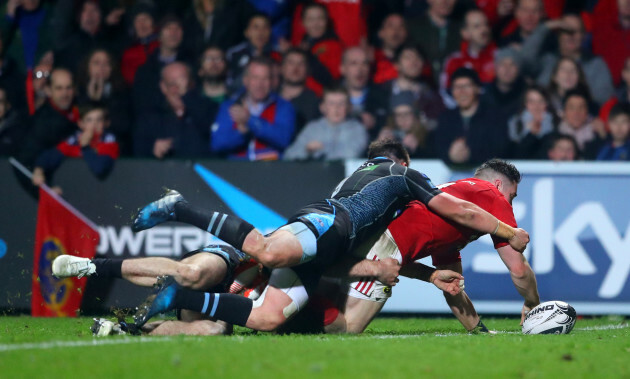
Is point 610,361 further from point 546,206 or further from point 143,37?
point 143,37

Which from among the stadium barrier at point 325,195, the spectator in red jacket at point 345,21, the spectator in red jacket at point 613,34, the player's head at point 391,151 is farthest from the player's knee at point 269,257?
the spectator in red jacket at point 613,34

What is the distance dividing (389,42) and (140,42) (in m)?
3.45

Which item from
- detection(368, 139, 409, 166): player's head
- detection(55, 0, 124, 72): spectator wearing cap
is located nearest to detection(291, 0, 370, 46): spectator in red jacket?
detection(55, 0, 124, 72): spectator wearing cap

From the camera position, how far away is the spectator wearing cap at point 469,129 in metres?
10.6

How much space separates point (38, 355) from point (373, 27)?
8.26 metres

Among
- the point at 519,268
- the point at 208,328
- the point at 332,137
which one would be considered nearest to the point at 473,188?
the point at 519,268

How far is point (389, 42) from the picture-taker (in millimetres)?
11945

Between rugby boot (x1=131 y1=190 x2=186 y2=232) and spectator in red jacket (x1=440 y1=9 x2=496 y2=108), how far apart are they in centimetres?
595

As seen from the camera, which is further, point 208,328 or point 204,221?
point 208,328

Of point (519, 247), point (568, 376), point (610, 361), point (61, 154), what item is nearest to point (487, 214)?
point (519, 247)

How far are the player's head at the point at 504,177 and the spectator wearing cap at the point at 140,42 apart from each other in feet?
18.5

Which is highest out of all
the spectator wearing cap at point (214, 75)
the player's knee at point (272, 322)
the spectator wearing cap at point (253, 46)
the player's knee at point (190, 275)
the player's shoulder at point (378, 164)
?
the spectator wearing cap at point (253, 46)

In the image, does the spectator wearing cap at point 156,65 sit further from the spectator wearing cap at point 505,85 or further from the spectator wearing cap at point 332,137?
the spectator wearing cap at point 505,85

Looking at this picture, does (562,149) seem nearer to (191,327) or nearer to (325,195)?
Answer: (325,195)
